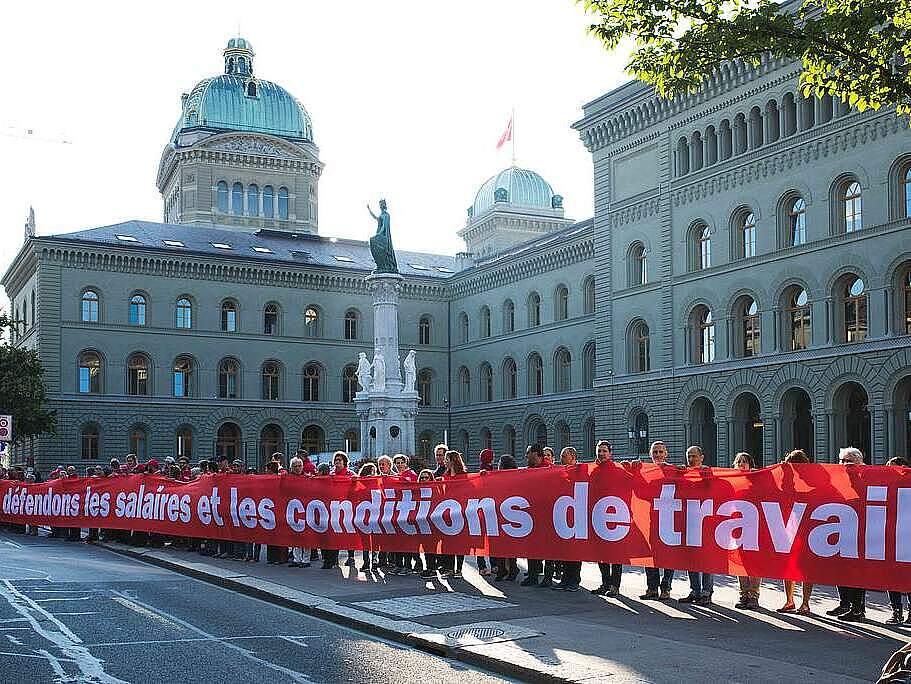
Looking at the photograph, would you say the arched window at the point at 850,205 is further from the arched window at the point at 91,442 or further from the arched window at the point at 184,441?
the arched window at the point at 91,442

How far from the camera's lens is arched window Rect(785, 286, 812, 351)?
44.9m

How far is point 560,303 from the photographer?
67.3 meters

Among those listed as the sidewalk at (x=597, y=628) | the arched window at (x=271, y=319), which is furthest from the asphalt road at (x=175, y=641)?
the arched window at (x=271, y=319)

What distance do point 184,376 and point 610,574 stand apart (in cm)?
5782

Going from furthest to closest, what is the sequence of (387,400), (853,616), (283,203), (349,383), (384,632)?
(283,203), (349,383), (387,400), (853,616), (384,632)

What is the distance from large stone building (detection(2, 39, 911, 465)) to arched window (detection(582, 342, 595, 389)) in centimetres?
17

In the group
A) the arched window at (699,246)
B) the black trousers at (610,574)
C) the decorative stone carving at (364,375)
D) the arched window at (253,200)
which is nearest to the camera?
the black trousers at (610,574)

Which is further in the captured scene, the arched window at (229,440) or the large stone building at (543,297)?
the arched window at (229,440)

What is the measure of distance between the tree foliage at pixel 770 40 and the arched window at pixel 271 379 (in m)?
58.2

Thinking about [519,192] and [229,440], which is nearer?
[229,440]

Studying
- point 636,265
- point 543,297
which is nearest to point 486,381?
point 543,297

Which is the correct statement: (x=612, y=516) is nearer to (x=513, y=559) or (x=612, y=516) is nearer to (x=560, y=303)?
(x=513, y=559)

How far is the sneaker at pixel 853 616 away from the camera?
13414 millimetres

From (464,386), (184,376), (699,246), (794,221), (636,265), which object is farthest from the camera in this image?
(464,386)
